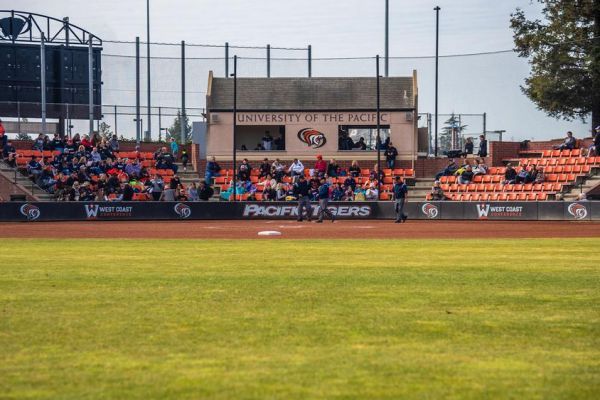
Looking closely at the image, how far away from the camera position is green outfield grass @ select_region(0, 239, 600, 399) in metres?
7.53

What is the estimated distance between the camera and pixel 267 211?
45.7 metres

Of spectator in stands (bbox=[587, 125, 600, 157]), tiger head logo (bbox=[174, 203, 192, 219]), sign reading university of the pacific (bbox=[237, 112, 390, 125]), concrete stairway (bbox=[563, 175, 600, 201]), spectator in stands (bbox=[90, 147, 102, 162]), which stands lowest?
tiger head logo (bbox=[174, 203, 192, 219])

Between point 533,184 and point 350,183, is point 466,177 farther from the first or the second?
point 350,183

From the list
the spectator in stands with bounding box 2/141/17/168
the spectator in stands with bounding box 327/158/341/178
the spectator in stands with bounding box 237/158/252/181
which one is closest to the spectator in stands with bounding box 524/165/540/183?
the spectator in stands with bounding box 327/158/341/178

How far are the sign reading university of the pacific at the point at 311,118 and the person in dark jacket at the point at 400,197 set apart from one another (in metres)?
15.5

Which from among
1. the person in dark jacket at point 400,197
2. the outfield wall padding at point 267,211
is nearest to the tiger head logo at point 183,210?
the outfield wall padding at point 267,211

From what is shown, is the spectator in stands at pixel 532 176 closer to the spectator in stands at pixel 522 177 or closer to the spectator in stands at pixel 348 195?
the spectator in stands at pixel 522 177

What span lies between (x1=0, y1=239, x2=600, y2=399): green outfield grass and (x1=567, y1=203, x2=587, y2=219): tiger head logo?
23628 mm

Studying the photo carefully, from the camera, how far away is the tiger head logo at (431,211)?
146 feet

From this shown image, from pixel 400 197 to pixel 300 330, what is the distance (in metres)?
30.4

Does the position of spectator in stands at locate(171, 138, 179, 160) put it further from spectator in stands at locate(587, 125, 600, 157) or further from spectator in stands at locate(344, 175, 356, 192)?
spectator in stands at locate(587, 125, 600, 157)

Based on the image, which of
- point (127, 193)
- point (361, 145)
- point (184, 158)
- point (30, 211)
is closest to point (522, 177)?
point (361, 145)

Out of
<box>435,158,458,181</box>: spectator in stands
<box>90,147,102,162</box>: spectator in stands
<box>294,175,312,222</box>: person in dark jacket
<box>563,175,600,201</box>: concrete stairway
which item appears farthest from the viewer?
<box>435,158,458,181</box>: spectator in stands

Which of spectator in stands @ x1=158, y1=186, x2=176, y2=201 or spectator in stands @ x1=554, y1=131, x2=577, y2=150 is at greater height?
spectator in stands @ x1=554, y1=131, x2=577, y2=150
